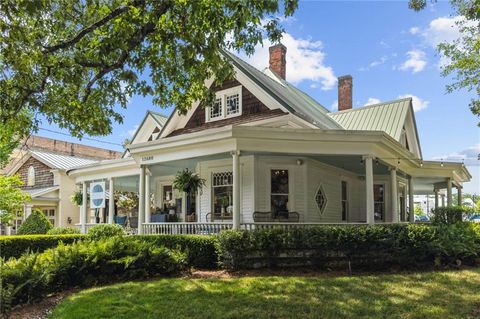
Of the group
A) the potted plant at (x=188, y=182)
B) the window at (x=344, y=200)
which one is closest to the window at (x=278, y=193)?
the potted plant at (x=188, y=182)

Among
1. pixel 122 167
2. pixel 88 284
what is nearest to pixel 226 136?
pixel 88 284

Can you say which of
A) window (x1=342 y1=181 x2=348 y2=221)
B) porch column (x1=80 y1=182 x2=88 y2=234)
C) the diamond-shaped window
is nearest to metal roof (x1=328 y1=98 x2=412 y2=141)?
window (x1=342 y1=181 x2=348 y2=221)

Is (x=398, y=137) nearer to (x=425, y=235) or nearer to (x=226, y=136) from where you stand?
(x=425, y=235)

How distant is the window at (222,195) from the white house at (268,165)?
0.03m

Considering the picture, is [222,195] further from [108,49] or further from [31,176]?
[31,176]

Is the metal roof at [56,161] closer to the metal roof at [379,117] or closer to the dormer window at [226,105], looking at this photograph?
the dormer window at [226,105]

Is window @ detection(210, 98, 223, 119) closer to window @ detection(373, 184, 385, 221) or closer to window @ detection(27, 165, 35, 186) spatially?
window @ detection(373, 184, 385, 221)

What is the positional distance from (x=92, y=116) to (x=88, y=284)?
15.1 feet

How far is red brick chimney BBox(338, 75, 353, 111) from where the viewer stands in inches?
1001

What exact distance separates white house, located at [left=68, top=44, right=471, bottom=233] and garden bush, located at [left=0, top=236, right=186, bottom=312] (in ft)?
8.74

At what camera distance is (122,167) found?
1858 cm

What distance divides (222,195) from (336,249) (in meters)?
5.36

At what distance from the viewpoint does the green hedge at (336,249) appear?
1060cm

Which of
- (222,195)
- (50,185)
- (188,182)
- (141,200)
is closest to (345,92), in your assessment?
(222,195)
